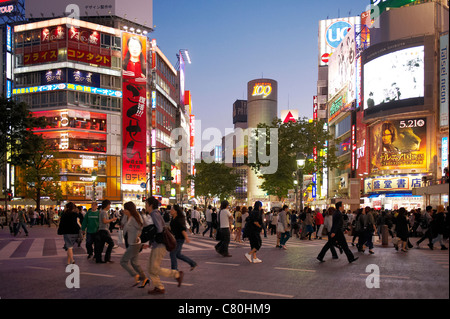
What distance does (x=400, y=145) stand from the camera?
51.7m

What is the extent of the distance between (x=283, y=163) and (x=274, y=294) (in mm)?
40678

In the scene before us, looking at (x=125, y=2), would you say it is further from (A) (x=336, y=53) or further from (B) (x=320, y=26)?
(B) (x=320, y=26)

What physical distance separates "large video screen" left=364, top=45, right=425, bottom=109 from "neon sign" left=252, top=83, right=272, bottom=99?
123396mm

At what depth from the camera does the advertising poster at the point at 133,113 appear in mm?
71500

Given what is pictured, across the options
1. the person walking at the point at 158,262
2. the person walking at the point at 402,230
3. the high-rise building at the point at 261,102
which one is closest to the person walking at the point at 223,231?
the person walking at the point at 402,230

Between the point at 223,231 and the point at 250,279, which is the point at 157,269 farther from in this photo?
the point at 223,231

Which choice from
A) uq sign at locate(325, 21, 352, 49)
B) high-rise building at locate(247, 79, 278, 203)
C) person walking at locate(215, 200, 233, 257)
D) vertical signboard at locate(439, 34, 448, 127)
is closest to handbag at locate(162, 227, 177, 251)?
person walking at locate(215, 200, 233, 257)

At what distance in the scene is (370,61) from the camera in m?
54.6

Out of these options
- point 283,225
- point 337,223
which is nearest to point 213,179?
point 283,225

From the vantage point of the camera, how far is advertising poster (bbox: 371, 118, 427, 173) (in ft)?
164

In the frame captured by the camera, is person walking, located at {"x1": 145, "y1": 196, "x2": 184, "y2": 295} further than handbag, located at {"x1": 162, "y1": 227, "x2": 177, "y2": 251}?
No

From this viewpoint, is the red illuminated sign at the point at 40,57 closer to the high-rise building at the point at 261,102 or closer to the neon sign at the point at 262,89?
the high-rise building at the point at 261,102

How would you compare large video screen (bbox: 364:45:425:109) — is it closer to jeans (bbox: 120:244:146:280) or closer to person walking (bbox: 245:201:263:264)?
person walking (bbox: 245:201:263:264)

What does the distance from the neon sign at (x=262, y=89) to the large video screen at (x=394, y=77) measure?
123 meters
